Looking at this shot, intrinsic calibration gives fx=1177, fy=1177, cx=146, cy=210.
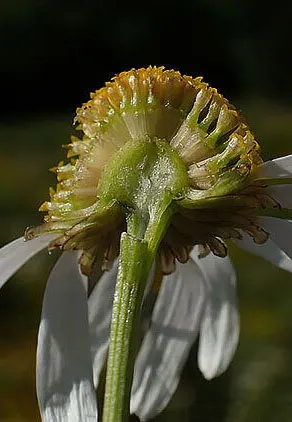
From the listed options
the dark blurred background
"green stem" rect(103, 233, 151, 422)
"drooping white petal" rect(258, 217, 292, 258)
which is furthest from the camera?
the dark blurred background

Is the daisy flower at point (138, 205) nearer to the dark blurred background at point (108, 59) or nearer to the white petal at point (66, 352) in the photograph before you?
the white petal at point (66, 352)

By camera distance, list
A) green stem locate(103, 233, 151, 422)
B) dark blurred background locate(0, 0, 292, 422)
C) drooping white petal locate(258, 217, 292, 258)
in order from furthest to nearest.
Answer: dark blurred background locate(0, 0, 292, 422), drooping white petal locate(258, 217, 292, 258), green stem locate(103, 233, 151, 422)

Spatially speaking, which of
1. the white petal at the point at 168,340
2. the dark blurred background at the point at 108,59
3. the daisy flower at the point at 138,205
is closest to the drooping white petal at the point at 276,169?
the daisy flower at the point at 138,205

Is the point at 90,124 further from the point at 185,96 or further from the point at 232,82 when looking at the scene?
the point at 232,82

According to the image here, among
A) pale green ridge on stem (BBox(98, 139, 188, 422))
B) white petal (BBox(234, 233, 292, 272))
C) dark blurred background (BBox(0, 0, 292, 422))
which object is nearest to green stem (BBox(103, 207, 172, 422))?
pale green ridge on stem (BBox(98, 139, 188, 422))

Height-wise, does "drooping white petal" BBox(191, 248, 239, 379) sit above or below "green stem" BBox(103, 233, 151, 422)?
below

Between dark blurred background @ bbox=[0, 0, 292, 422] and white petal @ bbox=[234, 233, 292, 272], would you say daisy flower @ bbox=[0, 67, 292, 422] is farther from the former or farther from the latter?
dark blurred background @ bbox=[0, 0, 292, 422]

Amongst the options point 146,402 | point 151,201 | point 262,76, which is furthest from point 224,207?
point 262,76
